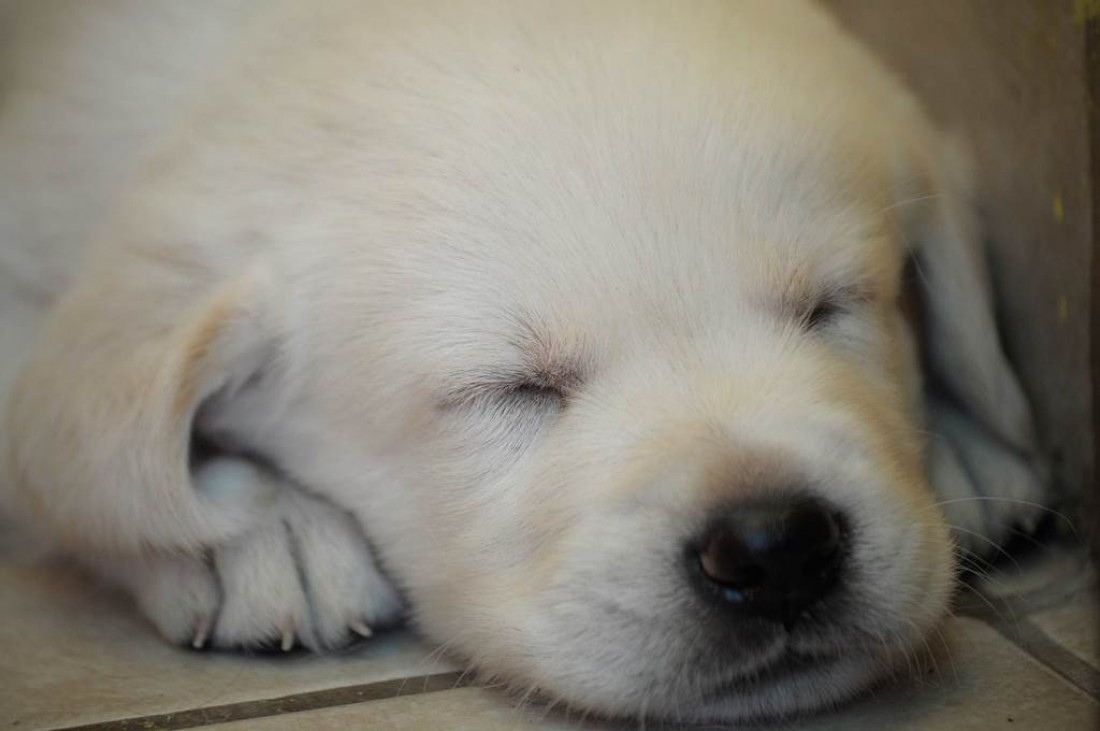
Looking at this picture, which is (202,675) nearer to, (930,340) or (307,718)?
(307,718)

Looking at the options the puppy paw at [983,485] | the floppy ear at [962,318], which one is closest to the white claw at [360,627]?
the puppy paw at [983,485]

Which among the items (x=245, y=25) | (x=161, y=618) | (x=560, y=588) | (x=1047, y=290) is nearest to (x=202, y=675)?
(x=161, y=618)

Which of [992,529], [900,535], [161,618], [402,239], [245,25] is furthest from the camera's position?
[245,25]

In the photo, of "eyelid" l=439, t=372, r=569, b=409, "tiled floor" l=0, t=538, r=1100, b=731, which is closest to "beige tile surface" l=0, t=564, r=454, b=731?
"tiled floor" l=0, t=538, r=1100, b=731

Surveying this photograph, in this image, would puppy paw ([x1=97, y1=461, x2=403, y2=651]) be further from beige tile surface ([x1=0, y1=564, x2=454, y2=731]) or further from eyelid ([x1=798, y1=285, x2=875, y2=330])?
eyelid ([x1=798, y1=285, x2=875, y2=330])

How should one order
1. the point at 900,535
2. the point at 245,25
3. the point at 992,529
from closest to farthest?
the point at 900,535 < the point at 992,529 < the point at 245,25

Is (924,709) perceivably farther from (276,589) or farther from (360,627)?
(276,589)

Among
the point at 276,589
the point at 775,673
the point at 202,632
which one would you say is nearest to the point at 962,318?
the point at 775,673
